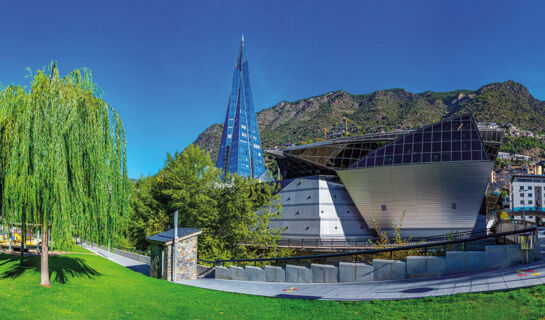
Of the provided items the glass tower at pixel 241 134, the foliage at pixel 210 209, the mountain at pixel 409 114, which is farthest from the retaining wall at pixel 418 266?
the mountain at pixel 409 114

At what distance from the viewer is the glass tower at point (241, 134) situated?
355 feet

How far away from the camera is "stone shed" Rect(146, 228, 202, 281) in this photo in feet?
52.0

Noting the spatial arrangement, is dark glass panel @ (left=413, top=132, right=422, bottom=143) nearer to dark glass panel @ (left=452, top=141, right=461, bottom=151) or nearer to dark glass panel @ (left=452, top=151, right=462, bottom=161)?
dark glass panel @ (left=452, top=141, right=461, bottom=151)

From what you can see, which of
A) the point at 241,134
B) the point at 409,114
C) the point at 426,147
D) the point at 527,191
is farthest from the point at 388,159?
the point at 409,114

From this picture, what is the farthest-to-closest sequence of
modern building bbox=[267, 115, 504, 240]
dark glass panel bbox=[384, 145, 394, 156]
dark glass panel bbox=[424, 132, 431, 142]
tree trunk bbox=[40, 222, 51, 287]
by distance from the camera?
dark glass panel bbox=[384, 145, 394, 156] < dark glass panel bbox=[424, 132, 431, 142] < modern building bbox=[267, 115, 504, 240] < tree trunk bbox=[40, 222, 51, 287]

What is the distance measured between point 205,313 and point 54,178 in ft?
19.3

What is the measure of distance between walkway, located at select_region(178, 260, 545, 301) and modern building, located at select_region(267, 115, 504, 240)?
21.4 metres

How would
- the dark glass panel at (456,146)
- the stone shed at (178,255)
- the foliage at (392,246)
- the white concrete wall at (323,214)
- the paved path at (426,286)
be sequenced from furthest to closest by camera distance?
1. the white concrete wall at (323,214)
2. the dark glass panel at (456,146)
3. the stone shed at (178,255)
4. the foliage at (392,246)
5. the paved path at (426,286)

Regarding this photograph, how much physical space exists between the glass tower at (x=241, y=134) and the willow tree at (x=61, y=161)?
91.6 m

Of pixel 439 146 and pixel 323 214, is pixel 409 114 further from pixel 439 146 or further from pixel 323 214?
pixel 439 146

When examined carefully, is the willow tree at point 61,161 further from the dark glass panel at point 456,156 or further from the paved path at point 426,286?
the dark glass panel at point 456,156

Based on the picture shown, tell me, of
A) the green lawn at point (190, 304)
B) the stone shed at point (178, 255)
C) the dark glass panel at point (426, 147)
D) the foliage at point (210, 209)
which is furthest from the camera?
the dark glass panel at point (426, 147)

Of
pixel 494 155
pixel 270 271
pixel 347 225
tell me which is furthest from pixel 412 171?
pixel 270 271

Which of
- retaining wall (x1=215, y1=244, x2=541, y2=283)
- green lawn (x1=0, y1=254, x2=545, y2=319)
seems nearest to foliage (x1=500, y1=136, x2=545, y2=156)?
retaining wall (x1=215, y1=244, x2=541, y2=283)
